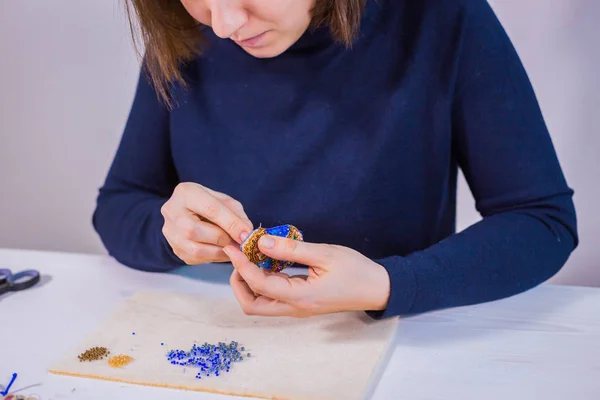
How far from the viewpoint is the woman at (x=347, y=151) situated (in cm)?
99

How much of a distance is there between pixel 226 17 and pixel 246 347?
1.41 feet

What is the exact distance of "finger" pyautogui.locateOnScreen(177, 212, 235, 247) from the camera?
0.99 m

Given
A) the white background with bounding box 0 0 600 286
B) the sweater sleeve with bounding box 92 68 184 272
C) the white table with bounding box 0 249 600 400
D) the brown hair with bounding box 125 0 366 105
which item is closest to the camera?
the white table with bounding box 0 249 600 400

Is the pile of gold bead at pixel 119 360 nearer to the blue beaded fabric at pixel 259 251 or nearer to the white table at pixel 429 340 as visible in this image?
the white table at pixel 429 340

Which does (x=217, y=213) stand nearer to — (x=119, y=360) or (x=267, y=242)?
(x=267, y=242)

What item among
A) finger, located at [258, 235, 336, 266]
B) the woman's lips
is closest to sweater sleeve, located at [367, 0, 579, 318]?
finger, located at [258, 235, 336, 266]

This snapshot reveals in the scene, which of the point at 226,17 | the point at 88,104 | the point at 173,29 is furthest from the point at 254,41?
the point at 88,104

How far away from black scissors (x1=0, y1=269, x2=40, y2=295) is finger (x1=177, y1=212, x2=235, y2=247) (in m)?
0.32

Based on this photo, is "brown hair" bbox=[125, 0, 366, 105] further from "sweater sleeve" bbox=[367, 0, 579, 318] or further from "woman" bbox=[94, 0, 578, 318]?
"sweater sleeve" bbox=[367, 0, 579, 318]

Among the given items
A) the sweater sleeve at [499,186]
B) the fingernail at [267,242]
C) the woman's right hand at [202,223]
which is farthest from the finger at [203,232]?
the sweater sleeve at [499,186]

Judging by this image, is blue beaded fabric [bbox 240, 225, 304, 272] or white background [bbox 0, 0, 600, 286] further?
white background [bbox 0, 0, 600, 286]

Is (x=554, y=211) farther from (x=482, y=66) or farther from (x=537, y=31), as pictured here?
(x=537, y=31)

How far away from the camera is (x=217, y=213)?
96 centimetres

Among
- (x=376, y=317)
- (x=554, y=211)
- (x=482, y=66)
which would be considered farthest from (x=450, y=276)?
(x=482, y=66)
